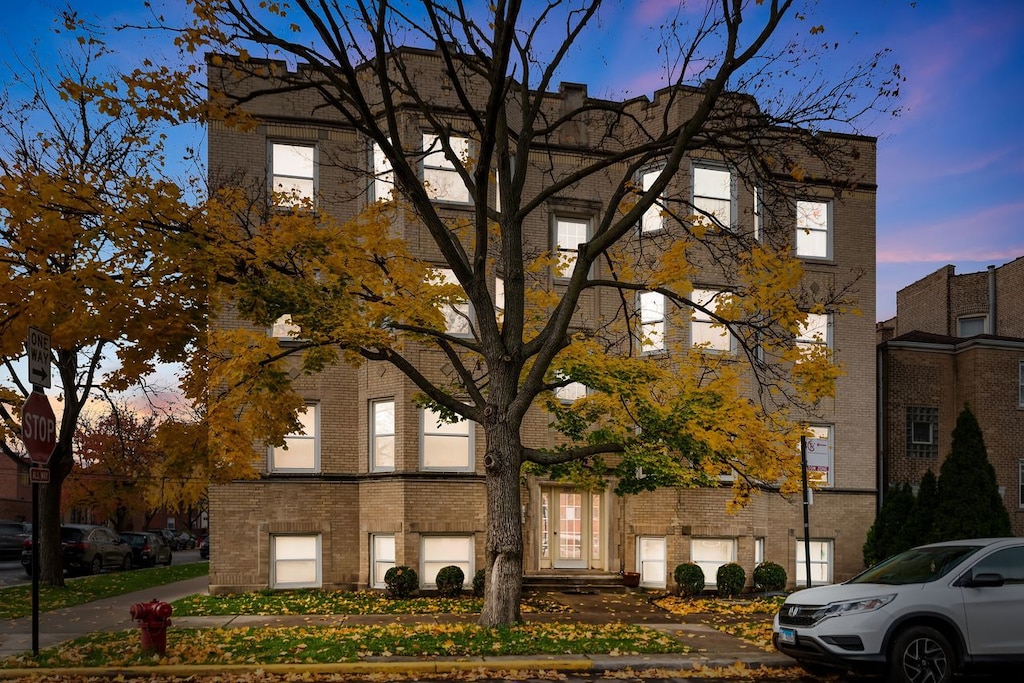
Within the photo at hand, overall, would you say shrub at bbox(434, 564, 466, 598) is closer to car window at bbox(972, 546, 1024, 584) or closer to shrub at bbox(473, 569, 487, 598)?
shrub at bbox(473, 569, 487, 598)

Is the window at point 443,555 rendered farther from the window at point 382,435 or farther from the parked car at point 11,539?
the parked car at point 11,539

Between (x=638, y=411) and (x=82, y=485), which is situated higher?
(x=638, y=411)

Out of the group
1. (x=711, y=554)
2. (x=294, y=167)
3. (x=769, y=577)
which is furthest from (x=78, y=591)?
(x=769, y=577)

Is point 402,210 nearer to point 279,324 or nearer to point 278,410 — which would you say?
point 279,324

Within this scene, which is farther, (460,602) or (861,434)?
(861,434)

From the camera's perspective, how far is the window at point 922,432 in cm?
2450

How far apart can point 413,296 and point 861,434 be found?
1375 cm

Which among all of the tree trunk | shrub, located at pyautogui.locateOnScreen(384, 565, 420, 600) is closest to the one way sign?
the tree trunk

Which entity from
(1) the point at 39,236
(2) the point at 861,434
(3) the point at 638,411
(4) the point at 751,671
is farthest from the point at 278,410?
(2) the point at 861,434

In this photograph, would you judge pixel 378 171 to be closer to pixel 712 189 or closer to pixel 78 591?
pixel 712 189

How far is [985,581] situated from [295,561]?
14.6 metres

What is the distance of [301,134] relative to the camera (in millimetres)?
20328

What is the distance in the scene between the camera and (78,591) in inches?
805

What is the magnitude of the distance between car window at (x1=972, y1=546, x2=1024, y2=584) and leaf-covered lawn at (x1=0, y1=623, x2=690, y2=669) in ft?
12.7
